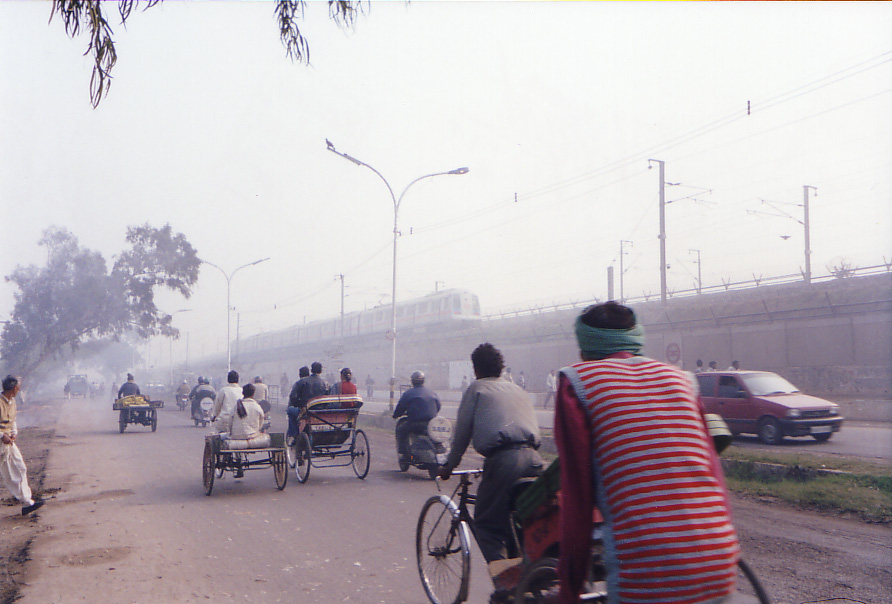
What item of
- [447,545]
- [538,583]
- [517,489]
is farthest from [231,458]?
[538,583]

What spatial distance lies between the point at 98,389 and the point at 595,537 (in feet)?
254

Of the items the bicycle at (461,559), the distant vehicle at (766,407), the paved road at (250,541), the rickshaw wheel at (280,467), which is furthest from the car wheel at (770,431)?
the bicycle at (461,559)

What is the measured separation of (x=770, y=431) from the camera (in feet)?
45.4

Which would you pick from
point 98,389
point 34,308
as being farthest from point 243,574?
point 98,389

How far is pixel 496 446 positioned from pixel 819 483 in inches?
267

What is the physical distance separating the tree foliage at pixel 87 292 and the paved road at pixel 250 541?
29678 mm

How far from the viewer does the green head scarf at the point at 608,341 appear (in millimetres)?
2449

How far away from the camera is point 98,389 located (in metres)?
69.8

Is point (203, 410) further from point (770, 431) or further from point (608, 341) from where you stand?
point (608, 341)

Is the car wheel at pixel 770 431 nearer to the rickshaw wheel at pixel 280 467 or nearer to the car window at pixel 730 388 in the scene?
the car window at pixel 730 388

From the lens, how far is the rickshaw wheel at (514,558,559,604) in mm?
2812

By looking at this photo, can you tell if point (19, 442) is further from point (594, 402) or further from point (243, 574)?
point (594, 402)

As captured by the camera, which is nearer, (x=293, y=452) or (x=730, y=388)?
(x=293, y=452)

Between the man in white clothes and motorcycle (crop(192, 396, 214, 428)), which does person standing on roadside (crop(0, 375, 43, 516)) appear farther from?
motorcycle (crop(192, 396, 214, 428))
